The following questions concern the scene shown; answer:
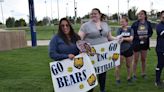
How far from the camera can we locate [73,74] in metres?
6.34

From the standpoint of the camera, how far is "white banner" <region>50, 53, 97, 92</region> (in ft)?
20.3

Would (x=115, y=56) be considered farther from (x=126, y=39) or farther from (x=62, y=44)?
(x=62, y=44)

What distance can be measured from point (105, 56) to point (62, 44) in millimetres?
1745

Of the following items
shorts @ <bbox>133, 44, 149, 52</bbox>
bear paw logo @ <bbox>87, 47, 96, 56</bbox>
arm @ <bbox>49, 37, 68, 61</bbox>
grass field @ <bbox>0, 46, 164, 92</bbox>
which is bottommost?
grass field @ <bbox>0, 46, 164, 92</bbox>

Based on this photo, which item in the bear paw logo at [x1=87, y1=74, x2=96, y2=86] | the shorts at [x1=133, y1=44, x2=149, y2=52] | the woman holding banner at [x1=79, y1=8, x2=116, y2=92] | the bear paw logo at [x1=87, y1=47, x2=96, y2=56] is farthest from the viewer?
the shorts at [x1=133, y1=44, x2=149, y2=52]

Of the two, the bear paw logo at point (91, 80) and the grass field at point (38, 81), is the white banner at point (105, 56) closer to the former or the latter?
the bear paw logo at point (91, 80)

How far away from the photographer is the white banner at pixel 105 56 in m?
7.43

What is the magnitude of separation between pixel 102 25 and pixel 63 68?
168 centimetres

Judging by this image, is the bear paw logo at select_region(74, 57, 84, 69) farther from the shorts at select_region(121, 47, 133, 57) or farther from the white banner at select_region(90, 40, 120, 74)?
the shorts at select_region(121, 47, 133, 57)

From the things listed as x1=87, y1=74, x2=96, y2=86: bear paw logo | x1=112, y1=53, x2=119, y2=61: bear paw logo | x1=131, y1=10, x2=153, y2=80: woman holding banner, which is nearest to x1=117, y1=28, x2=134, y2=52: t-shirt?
x1=131, y1=10, x2=153, y2=80: woman holding banner

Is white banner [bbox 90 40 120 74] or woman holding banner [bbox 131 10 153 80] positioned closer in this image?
white banner [bbox 90 40 120 74]

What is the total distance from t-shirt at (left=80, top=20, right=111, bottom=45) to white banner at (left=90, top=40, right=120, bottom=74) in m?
0.12

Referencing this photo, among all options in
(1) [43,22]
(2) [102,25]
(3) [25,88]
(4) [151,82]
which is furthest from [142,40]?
(1) [43,22]

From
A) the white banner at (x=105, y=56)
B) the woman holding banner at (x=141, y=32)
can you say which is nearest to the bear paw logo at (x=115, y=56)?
the white banner at (x=105, y=56)
